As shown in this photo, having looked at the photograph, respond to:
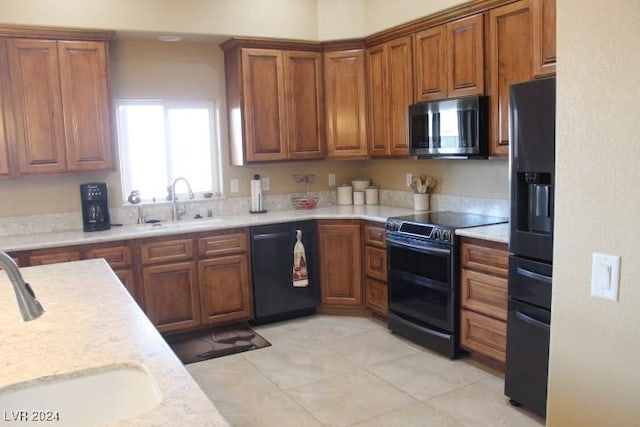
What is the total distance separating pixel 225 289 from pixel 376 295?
1.24m

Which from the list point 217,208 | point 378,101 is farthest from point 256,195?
point 378,101

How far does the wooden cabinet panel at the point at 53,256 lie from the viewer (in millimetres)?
3652

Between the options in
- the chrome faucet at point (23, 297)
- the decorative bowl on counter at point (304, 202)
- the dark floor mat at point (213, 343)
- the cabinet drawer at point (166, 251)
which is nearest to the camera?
the chrome faucet at point (23, 297)

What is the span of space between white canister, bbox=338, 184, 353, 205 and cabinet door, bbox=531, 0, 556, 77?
7.53ft

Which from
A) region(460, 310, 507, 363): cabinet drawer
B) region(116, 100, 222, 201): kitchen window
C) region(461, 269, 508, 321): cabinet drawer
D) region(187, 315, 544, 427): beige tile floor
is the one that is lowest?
region(187, 315, 544, 427): beige tile floor

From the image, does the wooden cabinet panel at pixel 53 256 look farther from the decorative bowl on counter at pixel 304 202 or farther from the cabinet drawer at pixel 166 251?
the decorative bowl on counter at pixel 304 202

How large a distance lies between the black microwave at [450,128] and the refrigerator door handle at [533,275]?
1.09m

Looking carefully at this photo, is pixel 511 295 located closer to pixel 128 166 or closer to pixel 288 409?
pixel 288 409

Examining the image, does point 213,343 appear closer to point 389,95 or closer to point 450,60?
point 389,95

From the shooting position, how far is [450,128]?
381 centimetres

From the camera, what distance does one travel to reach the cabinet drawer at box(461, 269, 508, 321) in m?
3.22

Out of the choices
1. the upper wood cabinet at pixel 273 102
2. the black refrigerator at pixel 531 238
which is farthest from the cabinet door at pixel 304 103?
the black refrigerator at pixel 531 238

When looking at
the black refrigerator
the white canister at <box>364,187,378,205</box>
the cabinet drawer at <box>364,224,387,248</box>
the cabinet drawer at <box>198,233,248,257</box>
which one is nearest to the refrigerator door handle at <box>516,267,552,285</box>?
the black refrigerator

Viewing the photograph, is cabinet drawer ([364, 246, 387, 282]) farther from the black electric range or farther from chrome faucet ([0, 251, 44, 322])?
chrome faucet ([0, 251, 44, 322])
